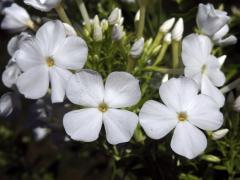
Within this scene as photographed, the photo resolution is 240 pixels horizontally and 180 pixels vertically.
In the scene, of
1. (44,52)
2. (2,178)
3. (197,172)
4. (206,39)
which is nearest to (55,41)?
(44,52)

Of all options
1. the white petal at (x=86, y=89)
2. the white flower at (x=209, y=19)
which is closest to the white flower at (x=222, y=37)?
the white flower at (x=209, y=19)

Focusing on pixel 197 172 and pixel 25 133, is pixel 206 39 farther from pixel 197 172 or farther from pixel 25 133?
pixel 25 133

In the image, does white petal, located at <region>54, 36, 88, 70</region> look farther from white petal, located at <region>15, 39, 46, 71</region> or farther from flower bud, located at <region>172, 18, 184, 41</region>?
flower bud, located at <region>172, 18, 184, 41</region>

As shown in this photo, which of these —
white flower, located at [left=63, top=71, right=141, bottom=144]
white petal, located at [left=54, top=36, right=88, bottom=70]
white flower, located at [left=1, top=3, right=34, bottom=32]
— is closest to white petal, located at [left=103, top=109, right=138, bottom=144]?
white flower, located at [left=63, top=71, right=141, bottom=144]

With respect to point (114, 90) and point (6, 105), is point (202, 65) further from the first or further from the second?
point (6, 105)

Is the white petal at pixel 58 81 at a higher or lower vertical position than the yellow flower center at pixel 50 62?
lower

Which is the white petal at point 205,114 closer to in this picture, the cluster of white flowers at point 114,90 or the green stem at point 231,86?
the cluster of white flowers at point 114,90

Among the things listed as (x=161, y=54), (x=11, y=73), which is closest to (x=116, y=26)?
(x=161, y=54)
